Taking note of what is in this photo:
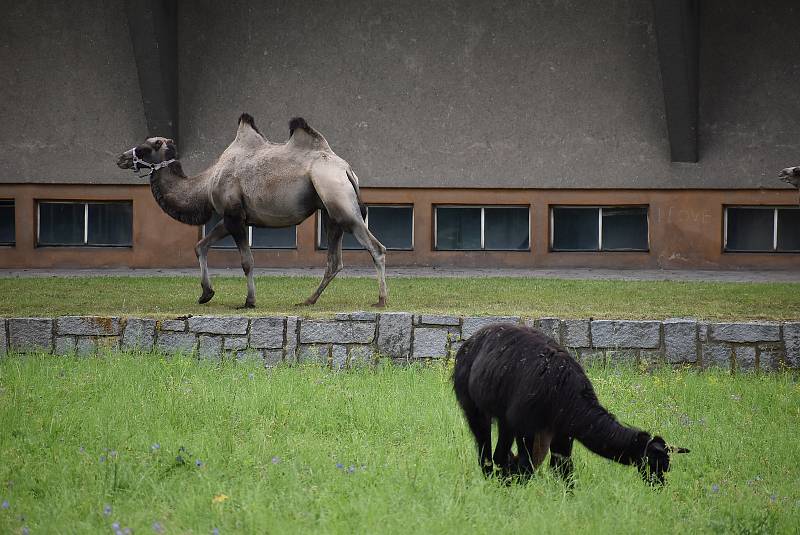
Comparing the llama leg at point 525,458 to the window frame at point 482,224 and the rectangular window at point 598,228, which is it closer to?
the window frame at point 482,224

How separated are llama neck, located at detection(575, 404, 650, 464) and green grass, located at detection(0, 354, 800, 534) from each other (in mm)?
287

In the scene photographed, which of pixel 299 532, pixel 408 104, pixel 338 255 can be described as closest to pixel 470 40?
pixel 408 104

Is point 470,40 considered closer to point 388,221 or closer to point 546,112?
point 546,112

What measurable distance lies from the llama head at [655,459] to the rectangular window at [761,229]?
17.4m

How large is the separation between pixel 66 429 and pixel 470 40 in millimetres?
16033

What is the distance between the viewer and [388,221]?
76.6ft

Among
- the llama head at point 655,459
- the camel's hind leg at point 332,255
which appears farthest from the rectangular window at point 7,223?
the llama head at point 655,459

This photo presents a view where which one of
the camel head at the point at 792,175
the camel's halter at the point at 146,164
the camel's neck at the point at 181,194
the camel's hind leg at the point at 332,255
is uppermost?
the camel's halter at the point at 146,164

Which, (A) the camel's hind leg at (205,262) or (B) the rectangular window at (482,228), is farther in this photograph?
(B) the rectangular window at (482,228)

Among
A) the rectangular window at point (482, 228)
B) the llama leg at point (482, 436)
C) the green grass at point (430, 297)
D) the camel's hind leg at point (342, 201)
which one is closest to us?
the llama leg at point (482, 436)

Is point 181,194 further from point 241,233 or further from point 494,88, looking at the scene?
point 494,88

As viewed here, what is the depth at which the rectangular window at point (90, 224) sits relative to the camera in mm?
23375

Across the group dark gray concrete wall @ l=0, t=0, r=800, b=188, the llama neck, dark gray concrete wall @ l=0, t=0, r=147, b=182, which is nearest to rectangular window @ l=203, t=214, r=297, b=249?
dark gray concrete wall @ l=0, t=0, r=800, b=188

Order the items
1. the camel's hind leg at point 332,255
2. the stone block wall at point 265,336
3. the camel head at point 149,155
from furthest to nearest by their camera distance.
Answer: the camel head at point 149,155
the camel's hind leg at point 332,255
the stone block wall at point 265,336
